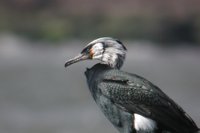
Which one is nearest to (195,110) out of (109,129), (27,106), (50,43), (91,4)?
(109,129)

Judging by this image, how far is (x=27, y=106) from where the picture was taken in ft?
74.7

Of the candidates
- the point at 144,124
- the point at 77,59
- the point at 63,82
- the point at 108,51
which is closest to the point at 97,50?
the point at 108,51

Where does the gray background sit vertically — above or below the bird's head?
above

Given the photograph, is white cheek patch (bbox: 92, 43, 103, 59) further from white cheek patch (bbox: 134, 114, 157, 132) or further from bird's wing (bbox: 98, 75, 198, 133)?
white cheek patch (bbox: 134, 114, 157, 132)

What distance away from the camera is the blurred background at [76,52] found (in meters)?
22.3

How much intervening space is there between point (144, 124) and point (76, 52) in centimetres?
1383

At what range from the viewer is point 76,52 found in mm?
25641

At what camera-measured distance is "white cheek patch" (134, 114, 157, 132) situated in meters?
11.9

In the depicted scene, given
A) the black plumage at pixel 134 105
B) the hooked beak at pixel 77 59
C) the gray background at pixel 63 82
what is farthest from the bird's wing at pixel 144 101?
the gray background at pixel 63 82

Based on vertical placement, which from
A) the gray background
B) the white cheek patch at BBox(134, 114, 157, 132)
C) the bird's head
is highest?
the gray background

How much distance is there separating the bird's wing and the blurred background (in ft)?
25.3

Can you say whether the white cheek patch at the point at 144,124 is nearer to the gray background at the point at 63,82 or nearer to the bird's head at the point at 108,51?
the bird's head at the point at 108,51

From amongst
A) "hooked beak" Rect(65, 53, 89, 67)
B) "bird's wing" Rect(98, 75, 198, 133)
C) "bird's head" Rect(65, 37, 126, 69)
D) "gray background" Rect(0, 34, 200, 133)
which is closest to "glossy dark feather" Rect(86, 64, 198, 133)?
"bird's wing" Rect(98, 75, 198, 133)

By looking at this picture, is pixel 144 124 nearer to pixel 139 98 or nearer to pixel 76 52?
pixel 139 98
